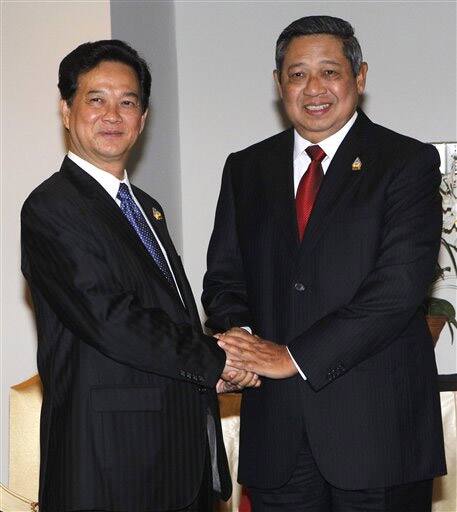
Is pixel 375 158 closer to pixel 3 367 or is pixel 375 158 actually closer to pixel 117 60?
pixel 117 60

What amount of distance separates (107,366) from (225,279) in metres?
0.59

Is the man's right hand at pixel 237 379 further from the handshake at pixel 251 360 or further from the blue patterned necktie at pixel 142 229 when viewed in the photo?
the blue patterned necktie at pixel 142 229

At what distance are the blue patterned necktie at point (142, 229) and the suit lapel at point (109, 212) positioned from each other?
2.3 inches

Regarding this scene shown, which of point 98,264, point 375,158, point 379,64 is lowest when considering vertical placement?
point 98,264

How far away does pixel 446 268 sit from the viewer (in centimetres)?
457

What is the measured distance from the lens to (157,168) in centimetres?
466

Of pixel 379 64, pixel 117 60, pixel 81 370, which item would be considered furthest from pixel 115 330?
pixel 379 64

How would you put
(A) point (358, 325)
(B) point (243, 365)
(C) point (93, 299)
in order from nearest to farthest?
(C) point (93, 299), (A) point (358, 325), (B) point (243, 365)

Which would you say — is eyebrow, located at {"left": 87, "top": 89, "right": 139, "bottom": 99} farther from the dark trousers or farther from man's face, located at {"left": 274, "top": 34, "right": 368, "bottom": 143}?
the dark trousers

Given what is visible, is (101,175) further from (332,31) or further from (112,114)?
(332,31)

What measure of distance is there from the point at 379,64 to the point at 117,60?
7.58ft

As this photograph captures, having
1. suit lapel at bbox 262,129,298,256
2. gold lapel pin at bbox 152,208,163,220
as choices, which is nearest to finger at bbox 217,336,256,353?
suit lapel at bbox 262,129,298,256

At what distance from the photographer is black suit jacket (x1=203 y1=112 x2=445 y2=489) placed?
2.66 m

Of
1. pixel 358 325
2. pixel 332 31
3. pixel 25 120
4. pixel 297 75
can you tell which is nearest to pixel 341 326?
pixel 358 325
